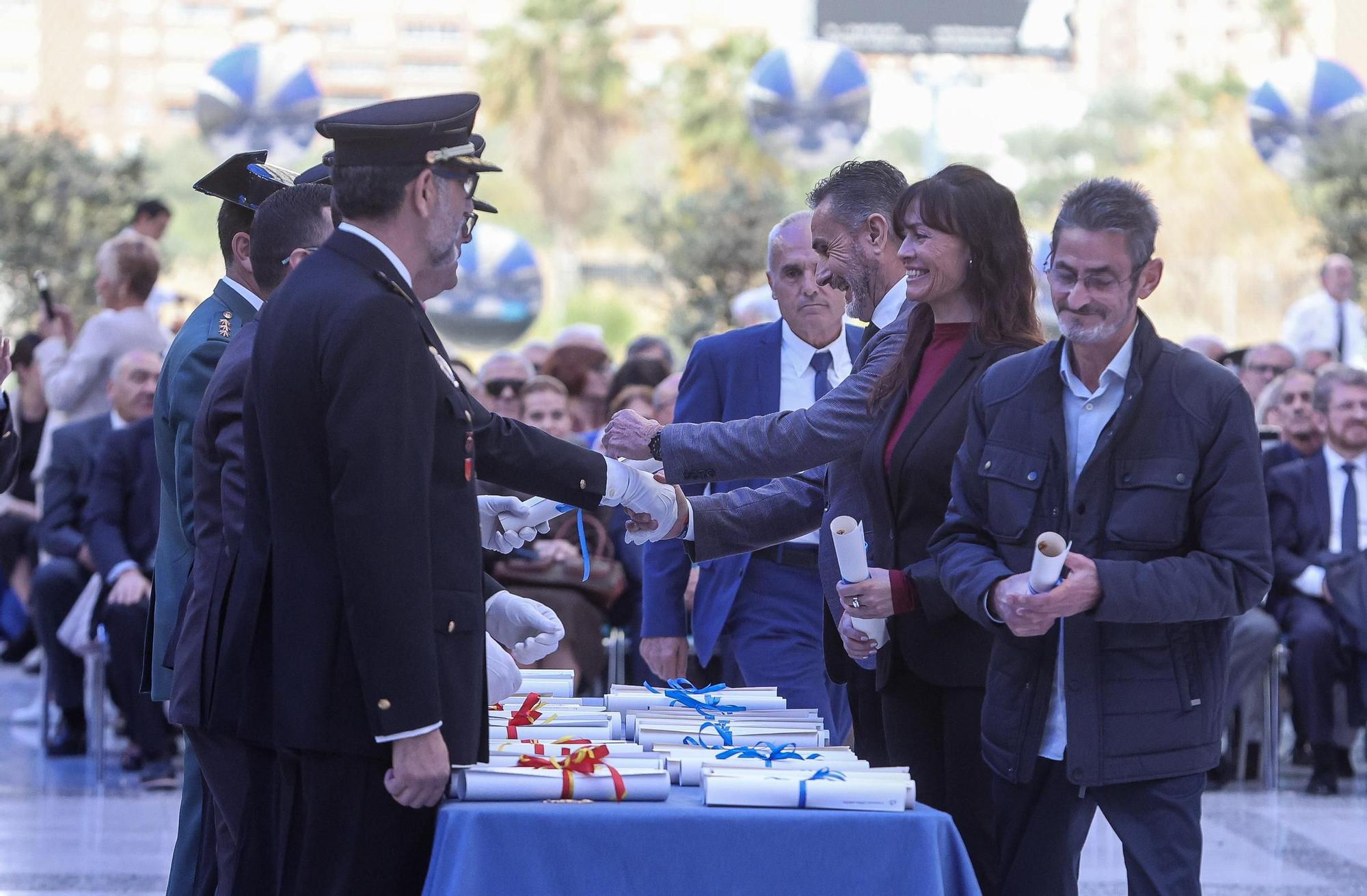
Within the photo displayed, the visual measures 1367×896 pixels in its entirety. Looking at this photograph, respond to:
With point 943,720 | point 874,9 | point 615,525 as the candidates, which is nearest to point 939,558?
point 943,720

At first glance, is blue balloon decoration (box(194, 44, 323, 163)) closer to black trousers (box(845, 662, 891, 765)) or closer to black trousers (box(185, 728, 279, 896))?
black trousers (box(845, 662, 891, 765))

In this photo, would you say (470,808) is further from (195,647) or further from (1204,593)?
(1204,593)

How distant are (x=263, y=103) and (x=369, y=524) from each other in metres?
14.0

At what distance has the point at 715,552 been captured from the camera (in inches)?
178

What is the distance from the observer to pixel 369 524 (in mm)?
2887

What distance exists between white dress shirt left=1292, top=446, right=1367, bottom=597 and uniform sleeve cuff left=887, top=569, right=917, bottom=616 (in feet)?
17.3

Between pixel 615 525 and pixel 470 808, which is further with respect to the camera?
pixel 615 525

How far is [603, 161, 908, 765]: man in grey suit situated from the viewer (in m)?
4.20

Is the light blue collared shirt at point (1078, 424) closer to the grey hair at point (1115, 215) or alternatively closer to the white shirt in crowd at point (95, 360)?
the grey hair at point (1115, 215)

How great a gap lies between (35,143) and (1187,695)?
2329cm

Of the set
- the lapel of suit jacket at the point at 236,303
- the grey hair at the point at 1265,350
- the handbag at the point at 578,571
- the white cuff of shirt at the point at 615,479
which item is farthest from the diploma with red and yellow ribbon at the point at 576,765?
the grey hair at the point at 1265,350

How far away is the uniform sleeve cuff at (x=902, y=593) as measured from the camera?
3871 mm

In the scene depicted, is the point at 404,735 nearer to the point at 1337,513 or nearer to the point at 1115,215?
the point at 1115,215

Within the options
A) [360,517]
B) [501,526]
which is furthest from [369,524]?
[501,526]
